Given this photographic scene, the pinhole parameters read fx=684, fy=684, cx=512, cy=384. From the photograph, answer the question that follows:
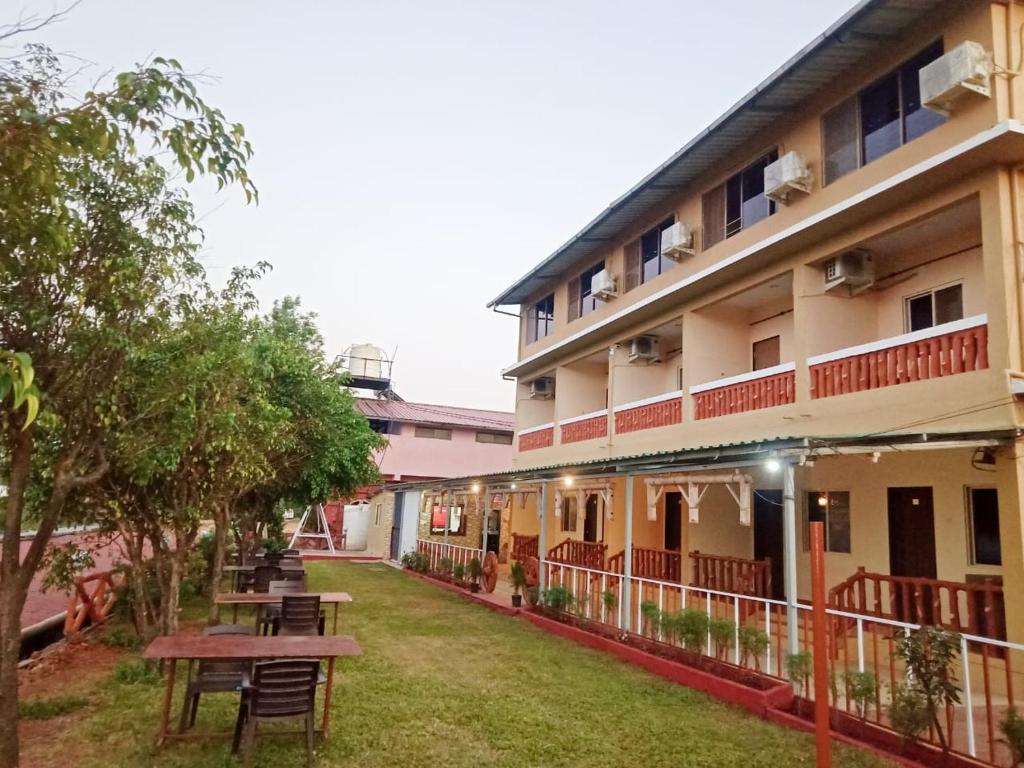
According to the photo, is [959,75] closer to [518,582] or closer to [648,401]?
[648,401]

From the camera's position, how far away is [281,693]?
5.26 meters

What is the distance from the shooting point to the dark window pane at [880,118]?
9.31 meters

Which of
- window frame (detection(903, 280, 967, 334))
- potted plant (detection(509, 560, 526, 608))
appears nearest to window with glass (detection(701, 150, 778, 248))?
window frame (detection(903, 280, 967, 334))

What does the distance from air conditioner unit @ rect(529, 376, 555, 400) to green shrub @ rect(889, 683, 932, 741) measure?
14.7 metres

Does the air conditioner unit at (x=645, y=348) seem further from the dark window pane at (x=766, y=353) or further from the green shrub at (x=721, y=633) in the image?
the green shrub at (x=721, y=633)

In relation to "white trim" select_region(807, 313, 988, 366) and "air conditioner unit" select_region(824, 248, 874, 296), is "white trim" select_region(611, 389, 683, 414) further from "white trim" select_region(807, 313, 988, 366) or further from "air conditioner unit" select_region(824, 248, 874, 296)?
"air conditioner unit" select_region(824, 248, 874, 296)

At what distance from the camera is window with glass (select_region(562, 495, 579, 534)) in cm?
1978

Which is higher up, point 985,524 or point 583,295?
point 583,295

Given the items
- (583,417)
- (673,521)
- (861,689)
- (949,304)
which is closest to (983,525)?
(949,304)

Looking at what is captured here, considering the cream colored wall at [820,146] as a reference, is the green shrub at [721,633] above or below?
below

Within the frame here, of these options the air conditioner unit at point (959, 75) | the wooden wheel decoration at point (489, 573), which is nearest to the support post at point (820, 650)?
the air conditioner unit at point (959, 75)

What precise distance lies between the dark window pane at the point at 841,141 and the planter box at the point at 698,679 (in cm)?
718

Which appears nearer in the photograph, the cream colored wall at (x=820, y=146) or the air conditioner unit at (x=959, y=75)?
the air conditioner unit at (x=959, y=75)

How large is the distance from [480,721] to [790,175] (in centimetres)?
877
